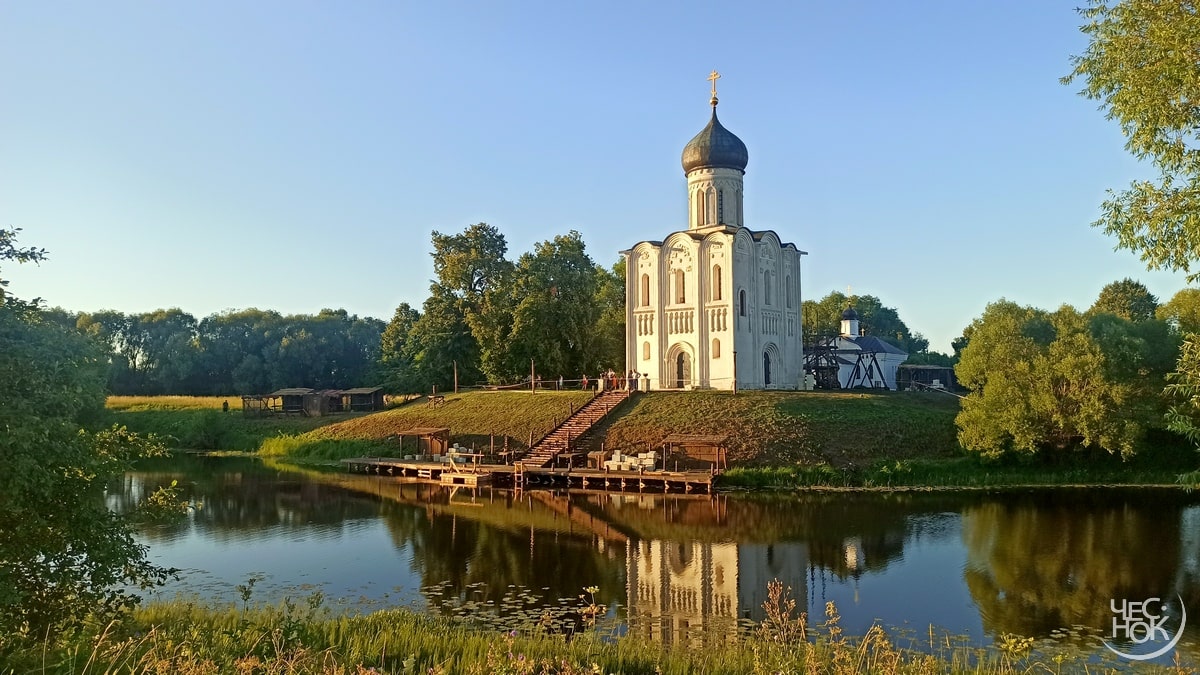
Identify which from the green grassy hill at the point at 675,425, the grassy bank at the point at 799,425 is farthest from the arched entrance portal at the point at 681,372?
the grassy bank at the point at 799,425

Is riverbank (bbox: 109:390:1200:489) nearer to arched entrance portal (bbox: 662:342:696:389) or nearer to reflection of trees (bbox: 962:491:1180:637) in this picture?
arched entrance portal (bbox: 662:342:696:389)

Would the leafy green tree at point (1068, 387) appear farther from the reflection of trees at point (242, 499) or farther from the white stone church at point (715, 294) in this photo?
the reflection of trees at point (242, 499)

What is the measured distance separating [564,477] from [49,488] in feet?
82.6

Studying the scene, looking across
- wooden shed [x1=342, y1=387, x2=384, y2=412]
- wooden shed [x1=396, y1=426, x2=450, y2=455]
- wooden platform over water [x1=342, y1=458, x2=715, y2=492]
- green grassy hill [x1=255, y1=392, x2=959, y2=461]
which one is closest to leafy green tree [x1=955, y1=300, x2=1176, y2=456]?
green grassy hill [x1=255, y1=392, x2=959, y2=461]

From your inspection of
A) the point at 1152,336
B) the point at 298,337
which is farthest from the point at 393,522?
the point at 298,337

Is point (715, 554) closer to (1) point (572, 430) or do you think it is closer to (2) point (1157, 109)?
(2) point (1157, 109)

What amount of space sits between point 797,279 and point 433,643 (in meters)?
38.7

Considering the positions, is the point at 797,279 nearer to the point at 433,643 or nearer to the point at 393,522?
the point at 393,522

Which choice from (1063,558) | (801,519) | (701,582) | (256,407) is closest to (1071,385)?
(801,519)

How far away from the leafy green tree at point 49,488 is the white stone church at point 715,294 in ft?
114

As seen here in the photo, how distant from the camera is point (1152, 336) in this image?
3253 centimetres

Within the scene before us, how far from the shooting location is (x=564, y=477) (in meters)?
31.6

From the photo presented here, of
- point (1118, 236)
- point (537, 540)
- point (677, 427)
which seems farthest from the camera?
point (677, 427)

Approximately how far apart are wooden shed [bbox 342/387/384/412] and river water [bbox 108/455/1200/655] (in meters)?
22.5
